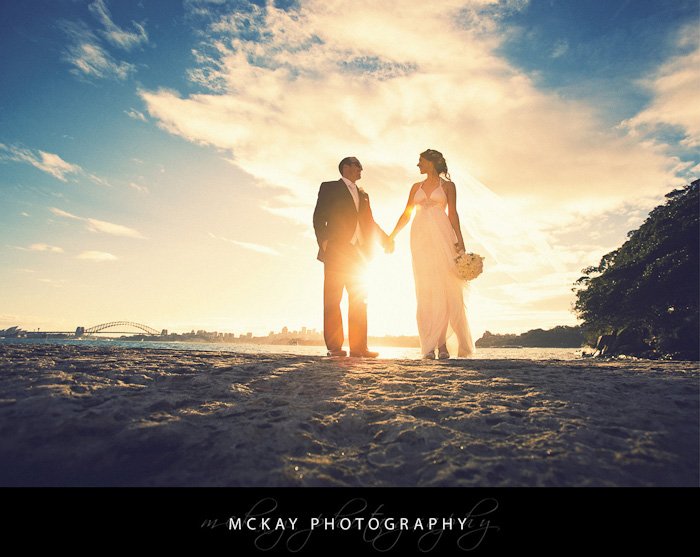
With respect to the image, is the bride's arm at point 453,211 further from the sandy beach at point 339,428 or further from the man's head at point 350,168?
the sandy beach at point 339,428

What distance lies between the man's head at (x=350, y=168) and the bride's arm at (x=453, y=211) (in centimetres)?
180

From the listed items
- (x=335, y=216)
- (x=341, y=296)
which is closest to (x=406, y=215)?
(x=335, y=216)

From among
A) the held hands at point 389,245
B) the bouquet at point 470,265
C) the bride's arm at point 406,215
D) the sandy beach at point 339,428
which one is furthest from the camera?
the held hands at point 389,245

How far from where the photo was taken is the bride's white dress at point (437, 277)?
716 cm

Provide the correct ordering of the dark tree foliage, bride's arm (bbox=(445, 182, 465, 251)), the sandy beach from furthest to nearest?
the dark tree foliage
bride's arm (bbox=(445, 182, 465, 251))
the sandy beach

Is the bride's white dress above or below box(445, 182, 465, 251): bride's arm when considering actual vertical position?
below

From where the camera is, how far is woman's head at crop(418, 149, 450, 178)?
7551mm

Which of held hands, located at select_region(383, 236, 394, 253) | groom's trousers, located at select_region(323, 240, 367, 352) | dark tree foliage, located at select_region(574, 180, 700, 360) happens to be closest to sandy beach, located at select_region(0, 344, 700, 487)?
groom's trousers, located at select_region(323, 240, 367, 352)

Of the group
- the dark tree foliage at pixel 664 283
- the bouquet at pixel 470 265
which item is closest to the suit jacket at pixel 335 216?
the bouquet at pixel 470 265

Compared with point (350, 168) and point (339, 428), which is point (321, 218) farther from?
point (339, 428)

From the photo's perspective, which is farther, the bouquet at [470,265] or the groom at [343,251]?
the bouquet at [470,265]

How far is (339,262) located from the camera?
6.93 metres

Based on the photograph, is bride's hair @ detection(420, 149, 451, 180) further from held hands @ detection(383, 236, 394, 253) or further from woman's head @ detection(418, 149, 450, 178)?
held hands @ detection(383, 236, 394, 253)
